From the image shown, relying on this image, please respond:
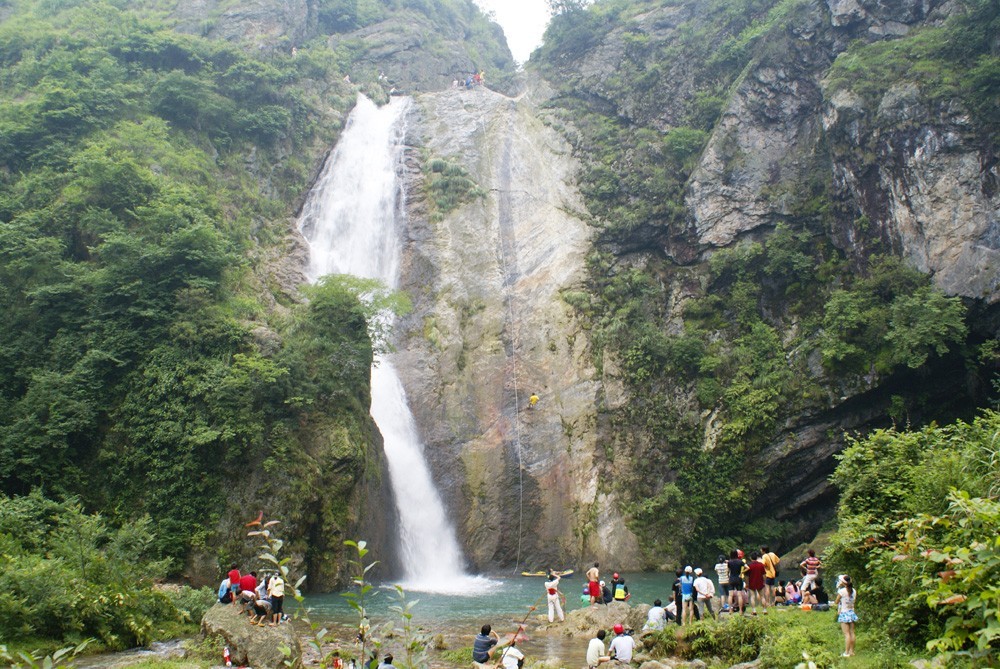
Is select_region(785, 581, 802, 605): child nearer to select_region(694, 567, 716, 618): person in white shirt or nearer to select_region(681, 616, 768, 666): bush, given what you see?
select_region(694, 567, 716, 618): person in white shirt

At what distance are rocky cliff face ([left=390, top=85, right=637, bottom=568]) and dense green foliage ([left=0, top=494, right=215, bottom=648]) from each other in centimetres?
1263

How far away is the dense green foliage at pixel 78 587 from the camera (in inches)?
485

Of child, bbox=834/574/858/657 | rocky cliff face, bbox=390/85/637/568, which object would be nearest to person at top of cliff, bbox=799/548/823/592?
child, bbox=834/574/858/657

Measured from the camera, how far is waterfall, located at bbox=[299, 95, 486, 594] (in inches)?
991

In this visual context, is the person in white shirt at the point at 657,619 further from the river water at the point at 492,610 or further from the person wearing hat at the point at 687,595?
the river water at the point at 492,610

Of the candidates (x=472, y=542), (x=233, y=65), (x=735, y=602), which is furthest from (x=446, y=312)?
(x=735, y=602)

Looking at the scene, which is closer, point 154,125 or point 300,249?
point 154,125

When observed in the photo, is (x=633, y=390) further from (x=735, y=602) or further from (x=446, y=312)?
(x=735, y=602)

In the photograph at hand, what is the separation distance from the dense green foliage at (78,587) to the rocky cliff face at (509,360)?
497 inches

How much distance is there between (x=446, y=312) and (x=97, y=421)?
593 inches

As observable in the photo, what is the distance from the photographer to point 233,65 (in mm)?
35094

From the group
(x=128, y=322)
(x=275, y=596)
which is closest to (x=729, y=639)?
(x=275, y=596)

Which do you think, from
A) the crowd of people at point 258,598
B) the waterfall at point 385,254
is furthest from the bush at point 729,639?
the waterfall at point 385,254

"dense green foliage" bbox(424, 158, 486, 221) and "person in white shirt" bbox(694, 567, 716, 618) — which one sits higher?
"dense green foliage" bbox(424, 158, 486, 221)
